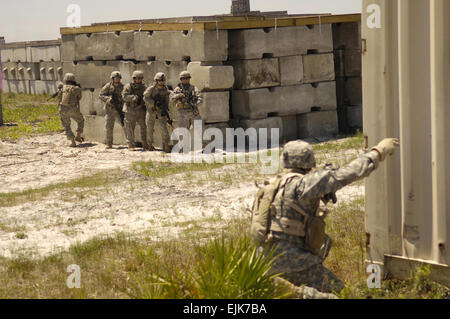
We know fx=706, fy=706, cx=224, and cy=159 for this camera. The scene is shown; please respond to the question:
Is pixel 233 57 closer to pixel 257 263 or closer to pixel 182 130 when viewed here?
pixel 182 130

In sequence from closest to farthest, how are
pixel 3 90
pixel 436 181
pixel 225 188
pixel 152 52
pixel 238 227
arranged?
pixel 436 181 < pixel 238 227 < pixel 225 188 < pixel 152 52 < pixel 3 90

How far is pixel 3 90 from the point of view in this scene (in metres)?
36.2

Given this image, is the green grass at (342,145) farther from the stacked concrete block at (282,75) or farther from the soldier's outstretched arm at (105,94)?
the soldier's outstretched arm at (105,94)

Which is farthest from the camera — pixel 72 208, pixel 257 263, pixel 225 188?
pixel 225 188

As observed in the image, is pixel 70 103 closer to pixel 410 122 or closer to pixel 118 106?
pixel 118 106

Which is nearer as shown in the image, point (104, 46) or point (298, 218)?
point (298, 218)

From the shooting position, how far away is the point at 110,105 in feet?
50.2

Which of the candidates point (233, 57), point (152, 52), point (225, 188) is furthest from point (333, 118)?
point (225, 188)

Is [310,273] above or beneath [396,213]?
beneath

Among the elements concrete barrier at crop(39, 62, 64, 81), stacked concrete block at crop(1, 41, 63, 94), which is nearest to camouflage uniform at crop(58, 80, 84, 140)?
stacked concrete block at crop(1, 41, 63, 94)

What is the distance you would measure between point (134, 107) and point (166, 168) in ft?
9.22

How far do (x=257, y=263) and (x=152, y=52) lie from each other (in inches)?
419
